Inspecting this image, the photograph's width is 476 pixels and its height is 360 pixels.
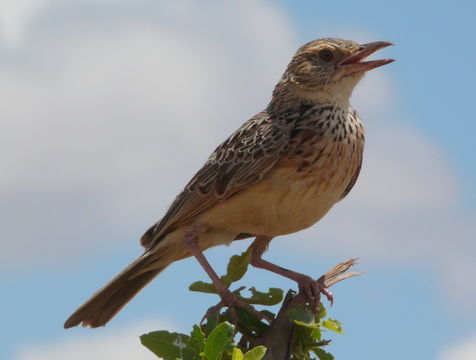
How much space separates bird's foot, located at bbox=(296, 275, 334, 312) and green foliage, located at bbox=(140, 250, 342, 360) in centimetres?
39

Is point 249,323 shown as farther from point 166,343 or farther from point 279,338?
point 166,343

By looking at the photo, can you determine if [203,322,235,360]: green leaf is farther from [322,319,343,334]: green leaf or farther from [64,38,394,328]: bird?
[64,38,394,328]: bird

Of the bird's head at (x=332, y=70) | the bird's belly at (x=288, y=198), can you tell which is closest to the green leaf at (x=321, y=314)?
the bird's belly at (x=288, y=198)

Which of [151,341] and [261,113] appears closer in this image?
[151,341]

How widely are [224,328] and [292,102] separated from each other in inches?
144

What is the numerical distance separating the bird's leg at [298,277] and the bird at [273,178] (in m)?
0.01

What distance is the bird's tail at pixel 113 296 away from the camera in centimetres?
691

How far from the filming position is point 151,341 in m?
4.35

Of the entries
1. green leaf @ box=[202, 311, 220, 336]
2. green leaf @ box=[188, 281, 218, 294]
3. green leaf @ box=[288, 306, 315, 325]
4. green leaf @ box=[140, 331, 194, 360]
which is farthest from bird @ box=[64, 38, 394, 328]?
green leaf @ box=[140, 331, 194, 360]

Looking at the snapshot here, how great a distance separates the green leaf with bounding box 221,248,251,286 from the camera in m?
5.18

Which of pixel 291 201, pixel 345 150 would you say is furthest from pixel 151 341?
pixel 345 150

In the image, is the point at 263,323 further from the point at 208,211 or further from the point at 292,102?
the point at 292,102

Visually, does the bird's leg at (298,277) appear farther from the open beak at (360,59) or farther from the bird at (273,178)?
the open beak at (360,59)

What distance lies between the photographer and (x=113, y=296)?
23.3 feet
